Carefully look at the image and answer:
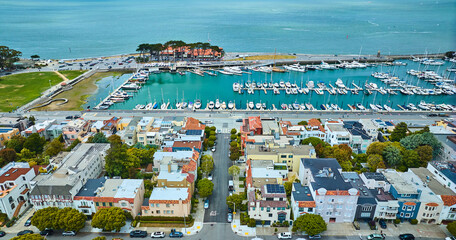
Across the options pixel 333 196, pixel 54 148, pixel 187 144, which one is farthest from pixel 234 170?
pixel 54 148


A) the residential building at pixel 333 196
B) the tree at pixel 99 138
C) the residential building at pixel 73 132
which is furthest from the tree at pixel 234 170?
the residential building at pixel 73 132

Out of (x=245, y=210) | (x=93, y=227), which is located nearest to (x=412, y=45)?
(x=245, y=210)

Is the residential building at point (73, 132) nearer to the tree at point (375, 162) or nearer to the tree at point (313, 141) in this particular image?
the tree at point (313, 141)

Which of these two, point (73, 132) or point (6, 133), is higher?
point (73, 132)

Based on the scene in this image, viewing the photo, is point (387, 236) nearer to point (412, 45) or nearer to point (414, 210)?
point (414, 210)

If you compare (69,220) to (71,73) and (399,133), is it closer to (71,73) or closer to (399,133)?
(399,133)

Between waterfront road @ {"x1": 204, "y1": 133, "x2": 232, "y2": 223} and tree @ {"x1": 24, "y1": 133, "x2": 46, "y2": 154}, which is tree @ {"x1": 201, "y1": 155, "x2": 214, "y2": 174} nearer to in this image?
waterfront road @ {"x1": 204, "y1": 133, "x2": 232, "y2": 223}

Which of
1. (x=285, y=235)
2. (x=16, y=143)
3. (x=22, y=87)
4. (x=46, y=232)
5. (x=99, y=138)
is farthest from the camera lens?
(x=22, y=87)
